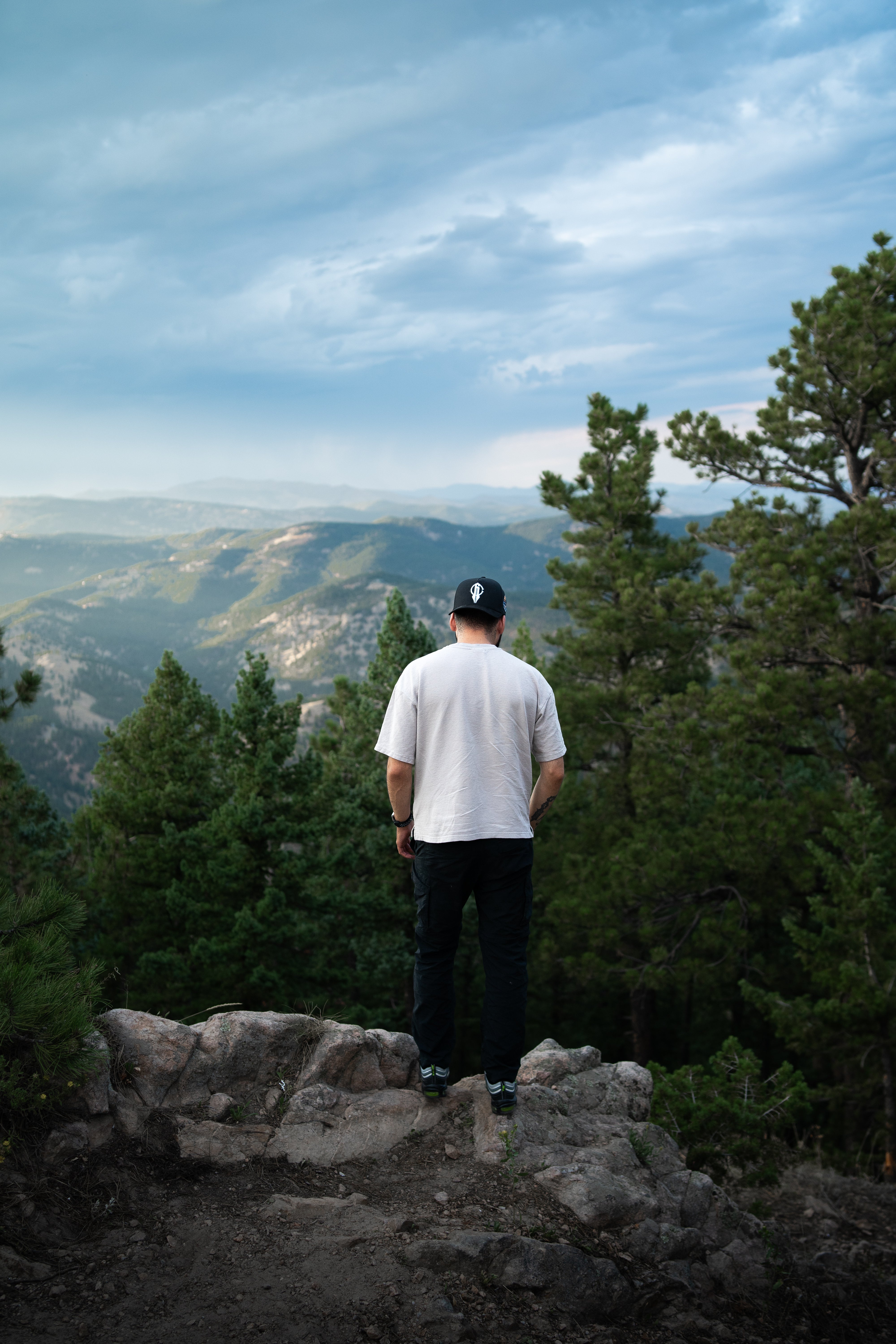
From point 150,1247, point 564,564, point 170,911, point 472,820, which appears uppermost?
point 564,564

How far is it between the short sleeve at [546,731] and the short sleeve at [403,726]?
648mm

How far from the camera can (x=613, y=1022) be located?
90.0 ft

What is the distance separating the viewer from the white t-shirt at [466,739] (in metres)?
3.82

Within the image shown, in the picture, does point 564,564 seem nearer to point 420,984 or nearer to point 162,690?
point 162,690

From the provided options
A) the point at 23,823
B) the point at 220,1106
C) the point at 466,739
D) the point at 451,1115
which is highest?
the point at 466,739

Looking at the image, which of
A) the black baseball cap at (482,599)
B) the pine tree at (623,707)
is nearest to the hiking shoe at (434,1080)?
the black baseball cap at (482,599)

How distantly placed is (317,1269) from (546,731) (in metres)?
2.53

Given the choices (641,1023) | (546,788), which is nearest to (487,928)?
(546,788)

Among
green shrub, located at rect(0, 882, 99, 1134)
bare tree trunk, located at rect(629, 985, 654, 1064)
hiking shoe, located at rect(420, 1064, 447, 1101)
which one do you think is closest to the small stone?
green shrub, located at rect(0, 882, 99, 1134)

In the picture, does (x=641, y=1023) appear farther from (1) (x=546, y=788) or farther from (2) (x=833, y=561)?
(1) (x=546, y=788)

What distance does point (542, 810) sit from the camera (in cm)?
419

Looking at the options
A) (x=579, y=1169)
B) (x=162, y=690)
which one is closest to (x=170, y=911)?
(x=162, y=690)

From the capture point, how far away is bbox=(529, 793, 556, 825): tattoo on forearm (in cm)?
412

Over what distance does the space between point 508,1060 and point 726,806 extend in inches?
406
